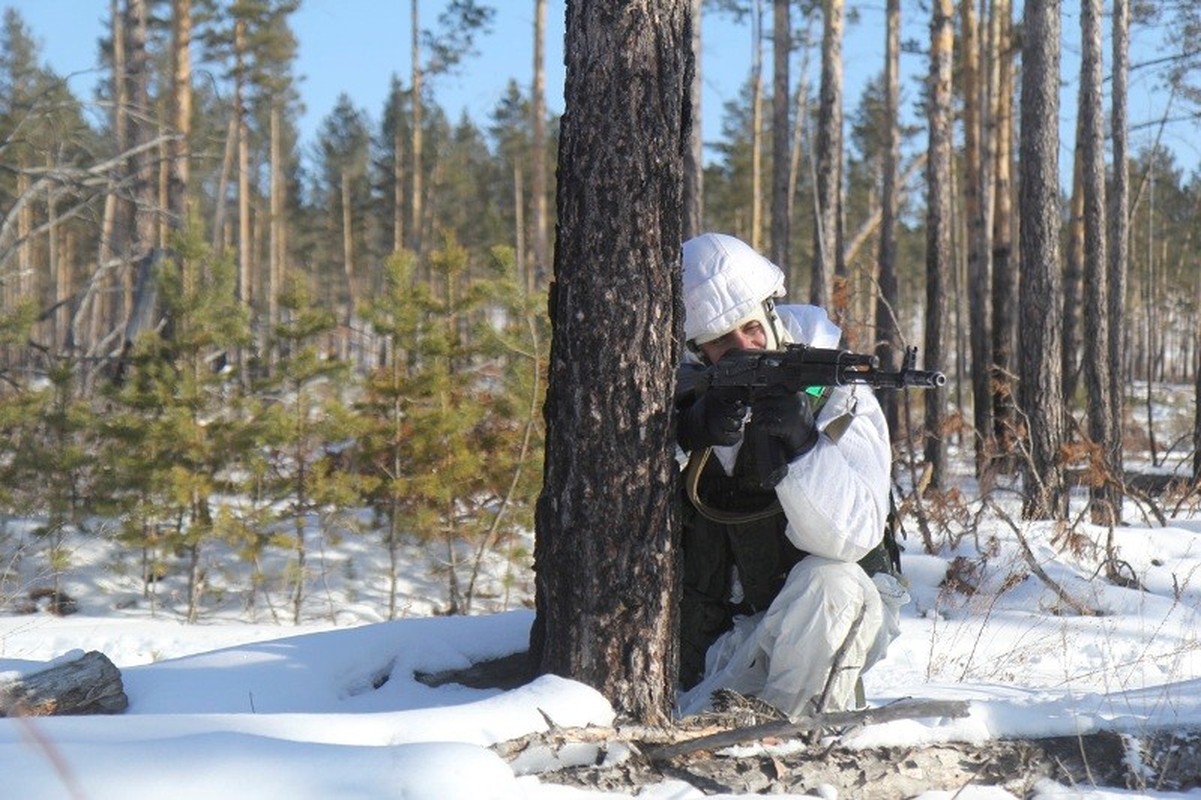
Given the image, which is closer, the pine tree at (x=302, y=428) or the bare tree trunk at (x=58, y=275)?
the pine tree at (x=302, y=428)

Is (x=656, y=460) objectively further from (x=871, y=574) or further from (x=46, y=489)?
(x=46, y=489)

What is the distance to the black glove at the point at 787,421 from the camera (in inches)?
110

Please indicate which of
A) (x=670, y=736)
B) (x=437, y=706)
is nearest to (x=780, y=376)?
(x=670, y=736)

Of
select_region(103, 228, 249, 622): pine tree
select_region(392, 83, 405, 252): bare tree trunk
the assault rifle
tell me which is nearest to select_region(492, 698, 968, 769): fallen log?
the assault rifle

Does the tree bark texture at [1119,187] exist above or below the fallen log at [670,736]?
above

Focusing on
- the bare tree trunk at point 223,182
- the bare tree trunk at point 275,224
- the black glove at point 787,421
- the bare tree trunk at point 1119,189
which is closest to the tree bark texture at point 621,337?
the black glove at point 787,421

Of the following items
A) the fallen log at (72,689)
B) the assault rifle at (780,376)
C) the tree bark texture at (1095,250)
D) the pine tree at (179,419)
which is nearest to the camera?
the assault rifle at (780,376)

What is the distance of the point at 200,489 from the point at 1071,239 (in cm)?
1465

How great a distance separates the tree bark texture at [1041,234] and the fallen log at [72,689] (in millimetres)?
7505

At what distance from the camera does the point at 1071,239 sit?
18.8m

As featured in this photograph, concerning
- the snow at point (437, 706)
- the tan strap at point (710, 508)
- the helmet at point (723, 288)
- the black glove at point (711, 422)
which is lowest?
the snow at point (437, 706)

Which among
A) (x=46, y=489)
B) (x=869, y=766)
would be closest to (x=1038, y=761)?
(x=869, y=766)

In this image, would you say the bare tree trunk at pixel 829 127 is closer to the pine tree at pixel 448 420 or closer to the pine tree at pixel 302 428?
the pine tree at pixel 448 420

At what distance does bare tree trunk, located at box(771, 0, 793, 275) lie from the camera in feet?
45.9
